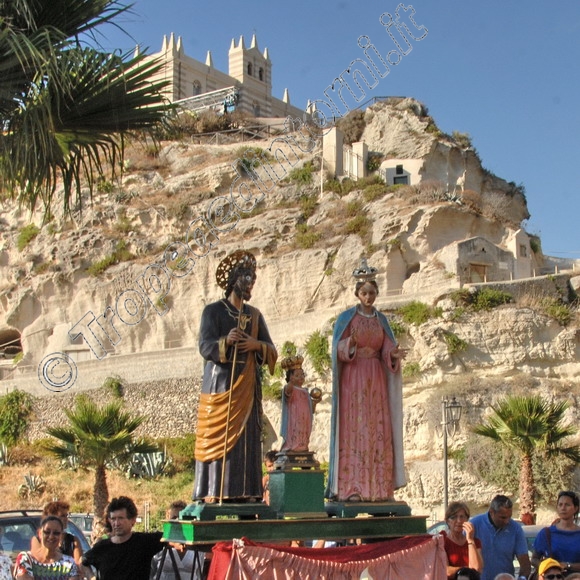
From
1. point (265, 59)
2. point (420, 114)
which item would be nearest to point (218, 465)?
point (420, 114)

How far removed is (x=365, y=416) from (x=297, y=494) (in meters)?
0.83

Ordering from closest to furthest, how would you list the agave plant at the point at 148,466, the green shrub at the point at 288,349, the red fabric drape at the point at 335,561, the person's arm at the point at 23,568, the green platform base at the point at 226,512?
1. the red fabric drape at the point at 335,561
2. the person's arm at the point at 23,568
3. the green platform base at the point at 226,512
4. the agave plant at the point at 148,466
5. the green shrub at the point at 288,349

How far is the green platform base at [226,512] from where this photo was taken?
19.8 ft

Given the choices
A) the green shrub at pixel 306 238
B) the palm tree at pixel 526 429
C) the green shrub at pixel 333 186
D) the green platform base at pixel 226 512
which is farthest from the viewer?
the green shrub at pixel 333 186

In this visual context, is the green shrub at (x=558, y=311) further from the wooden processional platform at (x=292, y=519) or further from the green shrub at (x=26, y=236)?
the green shrub at (x=26, y=236)

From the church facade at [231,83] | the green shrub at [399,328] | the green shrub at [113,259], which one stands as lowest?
the green shrub at [399,328]

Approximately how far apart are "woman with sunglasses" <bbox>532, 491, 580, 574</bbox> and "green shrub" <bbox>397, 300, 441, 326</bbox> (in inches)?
776

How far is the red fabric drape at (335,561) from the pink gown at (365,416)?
548 millimetres

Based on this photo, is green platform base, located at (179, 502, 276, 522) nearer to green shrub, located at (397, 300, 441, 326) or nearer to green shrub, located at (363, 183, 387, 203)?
green shrub, located at (397, 300, 441, 326)

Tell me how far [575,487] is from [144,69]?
670 inches

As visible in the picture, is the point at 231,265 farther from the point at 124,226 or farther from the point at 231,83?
the point at 231,83

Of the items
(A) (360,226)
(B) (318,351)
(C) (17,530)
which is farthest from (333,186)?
(C) (17,530)

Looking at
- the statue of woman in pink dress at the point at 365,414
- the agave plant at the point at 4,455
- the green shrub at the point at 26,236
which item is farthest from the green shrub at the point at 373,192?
the statue of woman in pink dress at the point at 365,414

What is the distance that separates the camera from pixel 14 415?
107ft
